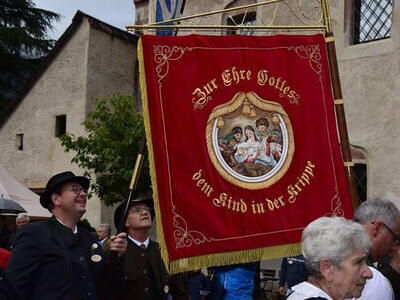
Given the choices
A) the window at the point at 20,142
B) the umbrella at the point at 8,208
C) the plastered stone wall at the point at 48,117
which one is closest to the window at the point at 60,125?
the plastered stone wall at the point at 48,117

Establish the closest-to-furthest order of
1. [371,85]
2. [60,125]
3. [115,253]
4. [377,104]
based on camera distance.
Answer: [115,253], [377,104], [371,85], [60,125]

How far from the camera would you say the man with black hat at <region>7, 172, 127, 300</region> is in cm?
390

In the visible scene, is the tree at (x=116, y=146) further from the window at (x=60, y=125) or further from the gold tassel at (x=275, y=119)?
the gold tassel at (x=275, y=119)

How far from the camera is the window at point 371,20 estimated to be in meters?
12.9

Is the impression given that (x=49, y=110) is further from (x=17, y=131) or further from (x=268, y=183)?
(x=268, y=183)

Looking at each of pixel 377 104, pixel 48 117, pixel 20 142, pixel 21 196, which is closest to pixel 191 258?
pixel 21 196

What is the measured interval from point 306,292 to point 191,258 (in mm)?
2095

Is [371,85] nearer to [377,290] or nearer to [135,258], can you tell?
[135,258]

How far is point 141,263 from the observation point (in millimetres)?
4988

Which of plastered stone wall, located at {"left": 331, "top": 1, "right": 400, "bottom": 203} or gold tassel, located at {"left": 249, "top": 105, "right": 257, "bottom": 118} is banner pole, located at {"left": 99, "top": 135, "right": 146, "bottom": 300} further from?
plastered stone wall, located at {"left": 331, "top": 1, "right": 400, "bottom": 203}

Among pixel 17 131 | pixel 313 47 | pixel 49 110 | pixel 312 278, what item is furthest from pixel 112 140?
pixel 312 278

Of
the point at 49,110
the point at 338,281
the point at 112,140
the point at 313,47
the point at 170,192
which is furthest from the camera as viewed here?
the point at 49,110

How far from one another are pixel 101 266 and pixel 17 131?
1846 cm

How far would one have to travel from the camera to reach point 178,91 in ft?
15.8
